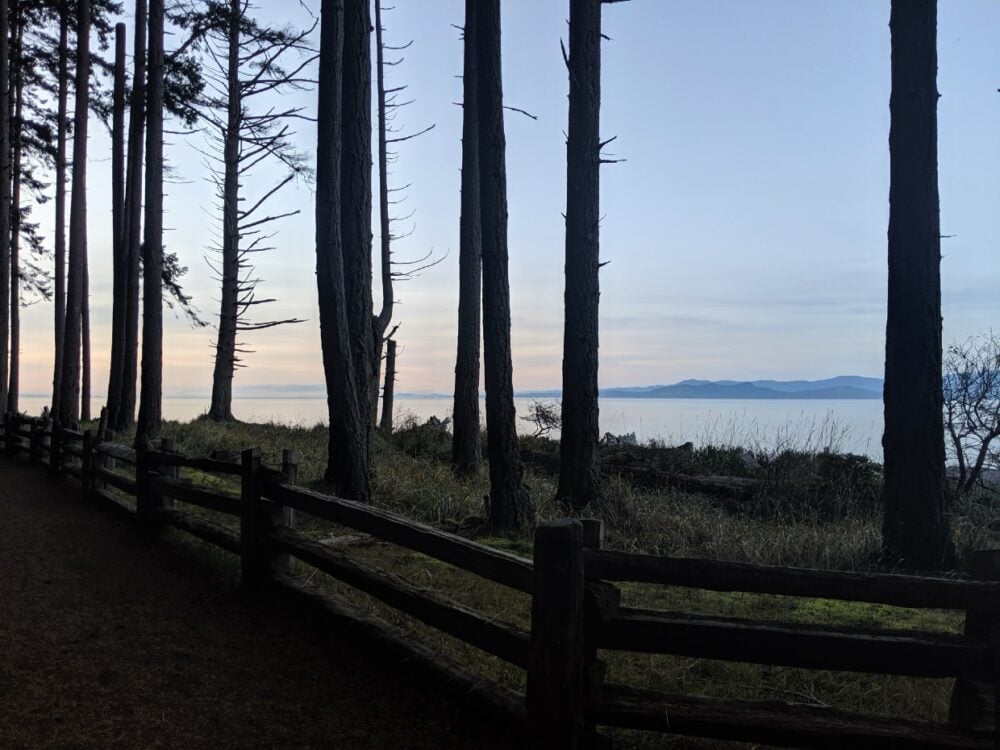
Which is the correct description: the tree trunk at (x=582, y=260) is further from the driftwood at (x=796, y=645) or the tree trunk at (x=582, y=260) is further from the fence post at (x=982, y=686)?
the fence post at (x=982, y=686)

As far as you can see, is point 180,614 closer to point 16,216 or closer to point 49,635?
point 49,635

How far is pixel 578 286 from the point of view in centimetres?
1049

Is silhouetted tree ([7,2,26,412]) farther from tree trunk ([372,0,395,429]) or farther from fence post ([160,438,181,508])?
fence post ([160,438,181,508])

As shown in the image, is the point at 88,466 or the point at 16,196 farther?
the point at 16,196

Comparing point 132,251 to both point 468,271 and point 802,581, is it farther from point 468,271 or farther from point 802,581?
point 802,581

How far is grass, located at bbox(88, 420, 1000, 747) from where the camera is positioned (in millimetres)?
4684

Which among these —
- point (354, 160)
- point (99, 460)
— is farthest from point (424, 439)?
point (354, 160)

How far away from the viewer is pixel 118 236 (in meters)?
21.9

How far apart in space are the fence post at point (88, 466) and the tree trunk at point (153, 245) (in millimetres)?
5228

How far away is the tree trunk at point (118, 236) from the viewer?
20638mm

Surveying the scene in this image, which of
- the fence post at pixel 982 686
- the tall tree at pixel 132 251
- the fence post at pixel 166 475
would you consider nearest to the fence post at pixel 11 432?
the tall tree at pixel 132 251

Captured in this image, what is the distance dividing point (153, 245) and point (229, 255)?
180 inches

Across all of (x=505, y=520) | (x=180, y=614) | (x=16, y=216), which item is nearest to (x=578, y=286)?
(x=505, y=520)

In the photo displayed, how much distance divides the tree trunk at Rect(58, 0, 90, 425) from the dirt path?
47.8ft
